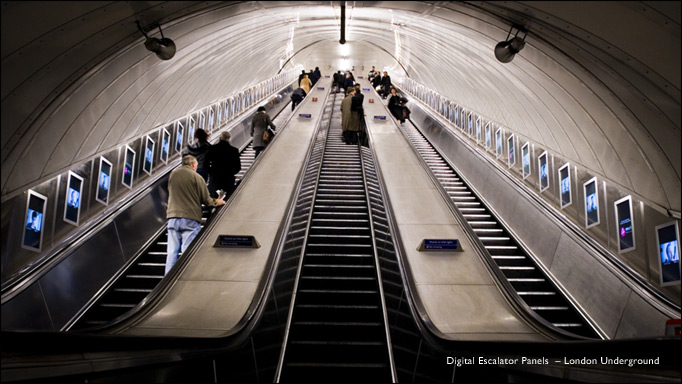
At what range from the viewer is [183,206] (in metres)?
5.46

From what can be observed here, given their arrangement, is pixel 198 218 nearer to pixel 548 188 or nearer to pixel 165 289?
pixel 165 289

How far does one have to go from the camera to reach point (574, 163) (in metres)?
6.82

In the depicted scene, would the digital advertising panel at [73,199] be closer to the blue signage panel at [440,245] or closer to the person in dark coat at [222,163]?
the person in dark coat at [222,163]

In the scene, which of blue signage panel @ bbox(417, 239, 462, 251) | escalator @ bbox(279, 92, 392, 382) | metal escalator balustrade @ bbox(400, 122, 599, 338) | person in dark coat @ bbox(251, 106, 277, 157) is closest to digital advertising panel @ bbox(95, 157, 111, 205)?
escalator @ bbox(279, 92, 392, 382)

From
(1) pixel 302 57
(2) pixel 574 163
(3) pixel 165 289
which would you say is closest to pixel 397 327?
(3) pixel 165 289

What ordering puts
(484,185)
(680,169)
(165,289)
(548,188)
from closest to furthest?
1. (680,169)
2. (165,289)
3. (548,188)
4. (484,185)

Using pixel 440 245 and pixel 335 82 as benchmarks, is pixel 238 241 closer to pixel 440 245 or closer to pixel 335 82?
pixel 440 245

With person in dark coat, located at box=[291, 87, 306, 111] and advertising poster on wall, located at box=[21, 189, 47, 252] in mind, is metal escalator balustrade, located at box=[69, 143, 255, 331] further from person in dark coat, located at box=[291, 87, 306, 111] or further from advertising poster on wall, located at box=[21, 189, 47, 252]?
person in dark coat, located at box=[291, 87, 306, 111]

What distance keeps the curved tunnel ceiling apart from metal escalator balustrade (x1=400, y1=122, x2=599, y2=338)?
1685 millimetres

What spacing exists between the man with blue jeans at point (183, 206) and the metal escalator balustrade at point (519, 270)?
4.16m

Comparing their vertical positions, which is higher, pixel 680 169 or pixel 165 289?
pixel 680 169

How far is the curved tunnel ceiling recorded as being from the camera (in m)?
3.56

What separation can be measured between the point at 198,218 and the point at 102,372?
11.1ft

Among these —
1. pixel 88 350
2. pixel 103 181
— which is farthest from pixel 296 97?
pixel 88 350
